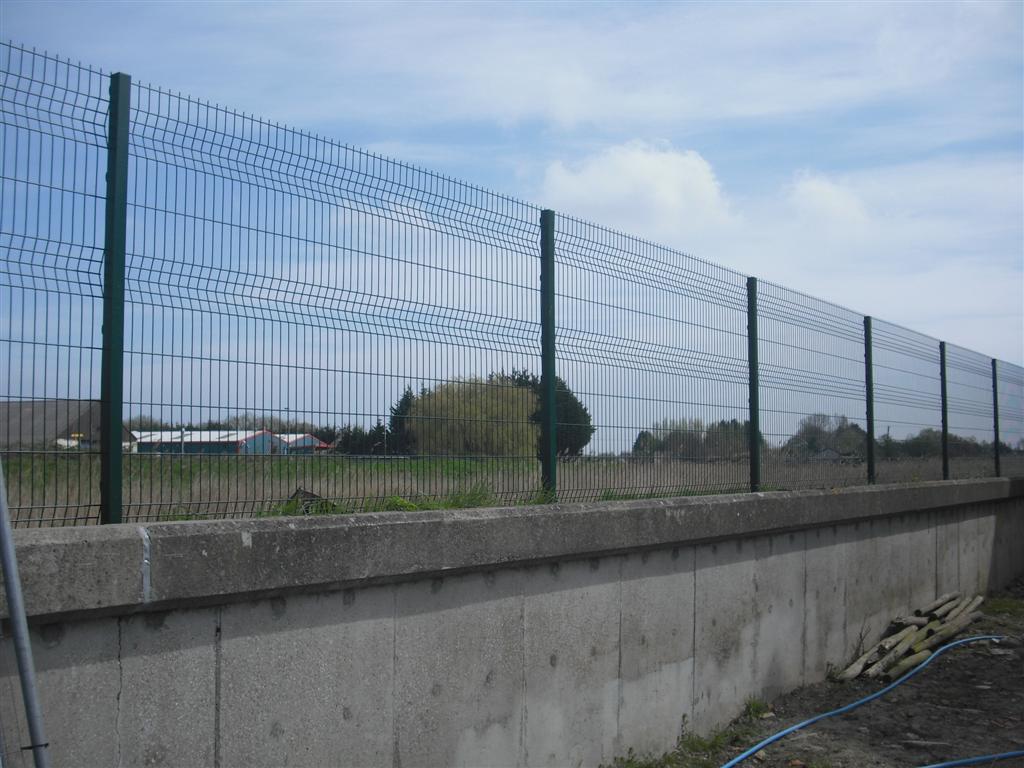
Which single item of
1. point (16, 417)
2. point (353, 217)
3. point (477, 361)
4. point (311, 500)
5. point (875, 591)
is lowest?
point (875, 591)

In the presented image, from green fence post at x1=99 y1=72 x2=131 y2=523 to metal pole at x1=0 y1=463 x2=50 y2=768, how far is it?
3.71ft

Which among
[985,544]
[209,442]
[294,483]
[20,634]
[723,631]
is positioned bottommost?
[723,631]

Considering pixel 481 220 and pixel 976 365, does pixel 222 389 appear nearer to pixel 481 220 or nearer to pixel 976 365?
pixel 481 220

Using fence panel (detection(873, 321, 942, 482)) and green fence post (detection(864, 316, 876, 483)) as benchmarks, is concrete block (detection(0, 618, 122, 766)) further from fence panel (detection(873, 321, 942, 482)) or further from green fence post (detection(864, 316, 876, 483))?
fence panel (detection(873, 321, 942, 482))

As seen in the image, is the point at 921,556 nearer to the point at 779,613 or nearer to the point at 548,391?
the point at 779,613

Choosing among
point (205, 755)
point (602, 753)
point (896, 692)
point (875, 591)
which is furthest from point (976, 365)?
point (205, 755)

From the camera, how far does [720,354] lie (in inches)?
337

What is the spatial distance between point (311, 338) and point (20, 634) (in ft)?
7.29

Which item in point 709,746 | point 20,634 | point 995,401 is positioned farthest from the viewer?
point 995,401

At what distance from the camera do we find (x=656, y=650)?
21.8 feet

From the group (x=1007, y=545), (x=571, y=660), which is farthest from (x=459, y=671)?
(x=1007, y=545)

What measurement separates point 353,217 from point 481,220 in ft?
3.38

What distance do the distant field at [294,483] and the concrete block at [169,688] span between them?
62 cm

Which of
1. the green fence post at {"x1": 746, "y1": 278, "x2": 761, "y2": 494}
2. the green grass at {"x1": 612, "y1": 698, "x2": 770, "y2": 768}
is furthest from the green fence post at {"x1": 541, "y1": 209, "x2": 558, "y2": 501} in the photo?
the green fence post at {"x1": 746, "y1": 278, "x2": 761, "y2": 494}
